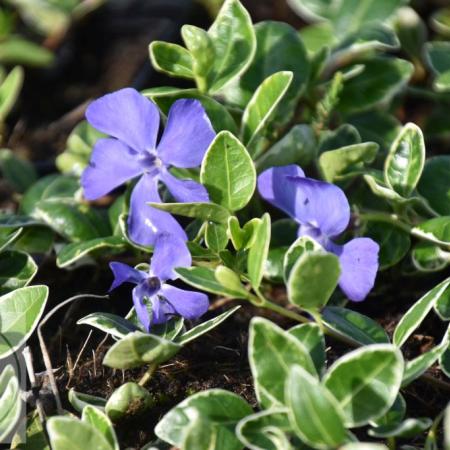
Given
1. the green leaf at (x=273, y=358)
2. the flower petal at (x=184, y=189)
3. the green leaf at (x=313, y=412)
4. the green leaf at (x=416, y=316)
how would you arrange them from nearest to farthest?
the green leaf at (x=313, y=412) < the green leaf at (x=273, y=358) < the green leaf at (x=416, y=316) < the flower petal at (x=184, y=189)

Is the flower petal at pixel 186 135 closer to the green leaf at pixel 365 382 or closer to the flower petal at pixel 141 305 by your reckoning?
the flower petal at pixel 141 305

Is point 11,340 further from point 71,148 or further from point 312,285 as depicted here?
point 71,148

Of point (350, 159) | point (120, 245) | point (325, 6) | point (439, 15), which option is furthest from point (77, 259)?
point (439, 15)

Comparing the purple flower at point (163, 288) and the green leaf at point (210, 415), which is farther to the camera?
the purple flower at point (163, 288)

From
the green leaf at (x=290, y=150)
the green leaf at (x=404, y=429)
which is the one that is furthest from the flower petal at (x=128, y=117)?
the green leaf at (x=404, y=429)

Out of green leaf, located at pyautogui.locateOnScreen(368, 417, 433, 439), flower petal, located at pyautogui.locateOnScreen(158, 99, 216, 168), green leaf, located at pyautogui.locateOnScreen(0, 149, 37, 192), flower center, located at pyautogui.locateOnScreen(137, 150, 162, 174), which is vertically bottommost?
green leaf, located at pyautogui.locateOnScreen(0, 149, 37, 192)

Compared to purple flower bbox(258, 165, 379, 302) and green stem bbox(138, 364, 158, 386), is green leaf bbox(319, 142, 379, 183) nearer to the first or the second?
purple flower bbox(258, 165, 379, 302)

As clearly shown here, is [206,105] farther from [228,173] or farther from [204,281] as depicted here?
[204,281]

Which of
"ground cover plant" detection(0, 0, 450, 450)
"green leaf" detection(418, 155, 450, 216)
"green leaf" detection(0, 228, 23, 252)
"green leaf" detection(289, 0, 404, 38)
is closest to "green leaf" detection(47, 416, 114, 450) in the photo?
"ground cover plant" detection(0, 0, 450, 450)
